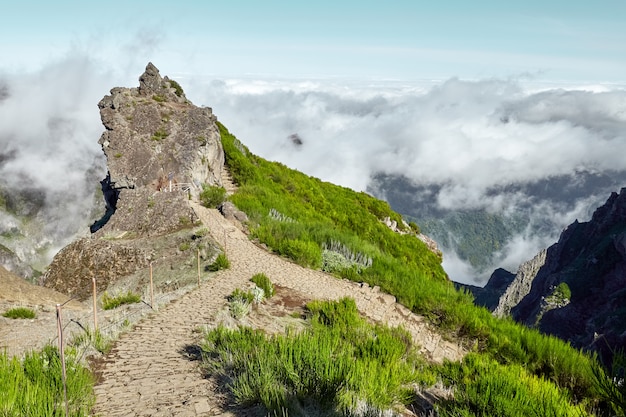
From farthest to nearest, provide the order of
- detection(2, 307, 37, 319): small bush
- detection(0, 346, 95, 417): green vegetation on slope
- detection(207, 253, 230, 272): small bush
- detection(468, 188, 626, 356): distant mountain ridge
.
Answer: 1. detection(468, 188, 626, 356): distant mountain ridge
2. detection(207, 253, 230, 272): small bush
3. detection(2, 307, 37, 319): small bush
4. detection(0, 346, 95, 417): green vegetation on slope

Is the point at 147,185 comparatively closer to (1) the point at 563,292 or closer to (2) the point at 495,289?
(1) the point at 563,292

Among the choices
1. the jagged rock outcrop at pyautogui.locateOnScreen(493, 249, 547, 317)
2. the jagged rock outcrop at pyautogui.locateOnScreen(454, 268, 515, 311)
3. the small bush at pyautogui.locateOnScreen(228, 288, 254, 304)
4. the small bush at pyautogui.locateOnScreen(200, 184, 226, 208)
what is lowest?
the jagged rock outcrop at pyautogui.locateOnScreen(454, 268, 515, 311)

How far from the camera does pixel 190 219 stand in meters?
17.5

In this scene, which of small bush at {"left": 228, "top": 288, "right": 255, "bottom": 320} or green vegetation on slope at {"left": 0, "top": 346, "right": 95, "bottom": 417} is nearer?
green vegetation on slope at {"left": 0, "top": 346, "right": 95, "bottom": 417}

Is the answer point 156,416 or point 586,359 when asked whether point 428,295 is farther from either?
point 156,416

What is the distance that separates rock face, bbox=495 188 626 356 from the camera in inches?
2621

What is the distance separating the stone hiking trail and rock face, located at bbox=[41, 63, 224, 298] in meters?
1.63

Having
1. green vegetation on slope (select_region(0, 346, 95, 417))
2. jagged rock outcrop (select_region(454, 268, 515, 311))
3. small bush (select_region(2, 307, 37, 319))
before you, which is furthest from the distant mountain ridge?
green vegetation on slope (select_region(0, 346, 95, 417))

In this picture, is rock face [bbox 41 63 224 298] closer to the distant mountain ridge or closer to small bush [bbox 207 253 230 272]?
small bush [bbox 207 253 230 272]

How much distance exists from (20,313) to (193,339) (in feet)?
13.9

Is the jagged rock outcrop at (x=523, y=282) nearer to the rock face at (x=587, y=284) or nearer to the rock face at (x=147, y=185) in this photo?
the rock face at (x=587, y=284)

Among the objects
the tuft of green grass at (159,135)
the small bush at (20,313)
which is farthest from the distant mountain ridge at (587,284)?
the small bush at (20,313)

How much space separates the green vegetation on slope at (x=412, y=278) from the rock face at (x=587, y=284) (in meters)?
41.7

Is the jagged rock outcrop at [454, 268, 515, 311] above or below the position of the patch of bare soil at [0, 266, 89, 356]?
below
